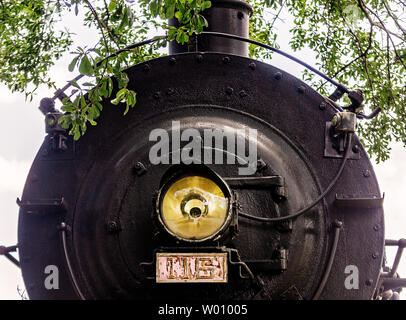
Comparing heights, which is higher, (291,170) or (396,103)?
(396,103)

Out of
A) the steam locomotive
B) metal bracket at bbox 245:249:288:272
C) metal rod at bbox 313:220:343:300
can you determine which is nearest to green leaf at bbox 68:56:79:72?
the steam locomotive

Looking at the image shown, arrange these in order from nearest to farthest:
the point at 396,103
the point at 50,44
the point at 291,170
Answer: the point at 291,170 → the point at 396,103 → the point at 50,44

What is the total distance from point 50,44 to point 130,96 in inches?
245

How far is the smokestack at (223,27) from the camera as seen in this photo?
3787 mm

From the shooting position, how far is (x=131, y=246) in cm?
315

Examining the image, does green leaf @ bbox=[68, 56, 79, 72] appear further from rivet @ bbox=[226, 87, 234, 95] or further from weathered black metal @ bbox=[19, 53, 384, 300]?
rivet @ bbox=[226, 87, 234, 95]

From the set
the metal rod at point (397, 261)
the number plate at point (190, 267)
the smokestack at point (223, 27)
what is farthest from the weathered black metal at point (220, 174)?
the metal rod at point (397, 261)

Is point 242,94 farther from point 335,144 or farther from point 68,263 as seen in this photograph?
point 68,263

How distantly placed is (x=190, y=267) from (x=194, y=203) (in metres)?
0.27

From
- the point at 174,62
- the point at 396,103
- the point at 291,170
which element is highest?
the point at 396,103

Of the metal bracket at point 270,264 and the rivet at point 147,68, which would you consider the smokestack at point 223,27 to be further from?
the metal bracket at point 270,264
